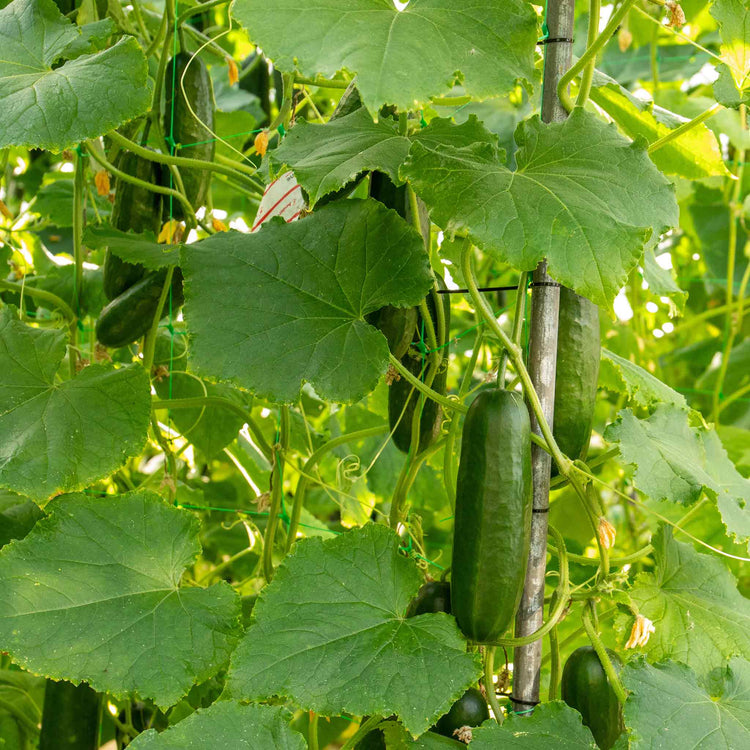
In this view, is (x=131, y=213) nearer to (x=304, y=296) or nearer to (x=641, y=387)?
(x=304, y=296)

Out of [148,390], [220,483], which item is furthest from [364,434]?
[220,483]

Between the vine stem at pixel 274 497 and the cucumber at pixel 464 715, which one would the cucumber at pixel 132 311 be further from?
the cucumber at pixel 464 715

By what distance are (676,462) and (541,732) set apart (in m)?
Answer: 0.34

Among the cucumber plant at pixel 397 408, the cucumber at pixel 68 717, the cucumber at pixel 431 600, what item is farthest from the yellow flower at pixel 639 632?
the cucumber at pixel 68 717

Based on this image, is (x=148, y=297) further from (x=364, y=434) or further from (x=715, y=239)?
(x=715, y=239)

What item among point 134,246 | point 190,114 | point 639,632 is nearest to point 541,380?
point 639,632

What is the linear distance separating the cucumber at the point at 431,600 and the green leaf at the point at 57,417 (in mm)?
394

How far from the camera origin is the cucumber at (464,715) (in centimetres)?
103

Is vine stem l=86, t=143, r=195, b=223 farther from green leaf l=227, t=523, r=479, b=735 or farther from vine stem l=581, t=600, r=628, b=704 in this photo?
vine stem l=581, t=600, r=628, b=704

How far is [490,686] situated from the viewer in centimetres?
106

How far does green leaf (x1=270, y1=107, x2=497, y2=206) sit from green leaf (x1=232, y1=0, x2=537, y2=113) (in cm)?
11

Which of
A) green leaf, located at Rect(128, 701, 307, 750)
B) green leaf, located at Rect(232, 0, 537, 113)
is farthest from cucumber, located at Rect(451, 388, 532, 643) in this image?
green leaf, located at Rect(232, 0, 537, 113)

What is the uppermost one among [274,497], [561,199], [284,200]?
[561,199]

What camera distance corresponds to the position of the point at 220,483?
227 centimetres
